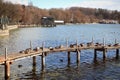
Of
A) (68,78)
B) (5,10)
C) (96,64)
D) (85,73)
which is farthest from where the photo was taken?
(5,10)

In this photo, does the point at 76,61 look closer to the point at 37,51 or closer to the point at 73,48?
the point at 73,48

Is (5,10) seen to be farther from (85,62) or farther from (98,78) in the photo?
(98,78)

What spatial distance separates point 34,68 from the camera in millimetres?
41281

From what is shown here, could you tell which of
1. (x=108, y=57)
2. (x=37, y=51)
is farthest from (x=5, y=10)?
(x=37, y=51)

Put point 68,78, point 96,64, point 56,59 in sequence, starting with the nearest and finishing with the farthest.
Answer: point 68,78 < point 96,64 < point 56,59

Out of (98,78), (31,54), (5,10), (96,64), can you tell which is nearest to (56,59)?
(96,64)

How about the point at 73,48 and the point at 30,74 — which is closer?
the point at 30,74

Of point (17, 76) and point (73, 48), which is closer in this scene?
point (17, 76)

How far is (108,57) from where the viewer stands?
52875 mm

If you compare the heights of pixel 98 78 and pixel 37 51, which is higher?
pixel 37 51

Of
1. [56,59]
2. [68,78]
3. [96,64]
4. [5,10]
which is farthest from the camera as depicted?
[5,10]

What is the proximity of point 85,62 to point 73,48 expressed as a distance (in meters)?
3.06

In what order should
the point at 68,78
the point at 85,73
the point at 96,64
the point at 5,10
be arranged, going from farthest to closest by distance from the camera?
1. the point at 5,10
2. the point at 96,64
3. the point at 85,73
4. the point at 68,78

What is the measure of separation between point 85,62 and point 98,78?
11040 mm
